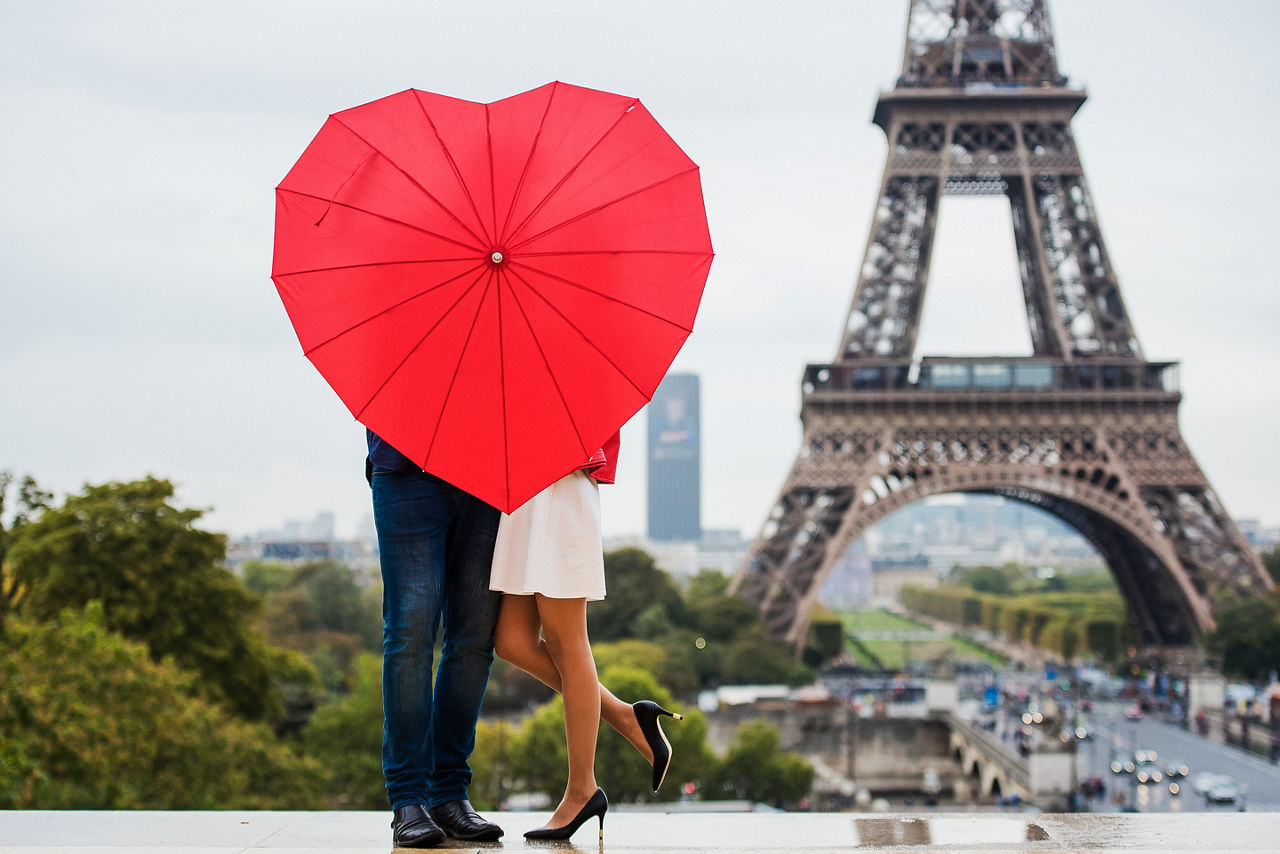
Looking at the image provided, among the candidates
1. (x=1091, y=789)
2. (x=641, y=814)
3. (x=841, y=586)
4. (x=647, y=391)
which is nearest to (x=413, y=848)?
(x=641, y=814)

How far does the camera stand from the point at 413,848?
3.62 m

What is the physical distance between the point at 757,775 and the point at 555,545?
91.6ft

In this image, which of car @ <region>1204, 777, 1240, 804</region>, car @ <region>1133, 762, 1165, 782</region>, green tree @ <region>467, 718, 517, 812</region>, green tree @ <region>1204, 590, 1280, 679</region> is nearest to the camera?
car @ <region>1204, 777, 1240, 804</region>

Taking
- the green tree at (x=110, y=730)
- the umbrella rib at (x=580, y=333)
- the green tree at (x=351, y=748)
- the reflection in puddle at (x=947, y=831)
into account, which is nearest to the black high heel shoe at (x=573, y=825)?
the reflection in puddle at (x=947, y=831)

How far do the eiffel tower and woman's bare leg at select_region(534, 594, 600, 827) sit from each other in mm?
26362

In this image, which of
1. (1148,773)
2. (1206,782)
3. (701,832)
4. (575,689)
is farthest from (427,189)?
(1148,773)

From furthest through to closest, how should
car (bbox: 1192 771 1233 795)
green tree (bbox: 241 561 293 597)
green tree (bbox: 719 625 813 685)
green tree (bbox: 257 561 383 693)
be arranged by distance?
green tree (bbox: 241 561 293 597) → green tree (bbox: 257 561 383 693) → green tree (bbox: 719 625 813 685) → car (bbox: 1192 771 1233 795)

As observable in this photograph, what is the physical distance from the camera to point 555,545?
364cm

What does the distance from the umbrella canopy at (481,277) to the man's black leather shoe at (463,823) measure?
46.4 inches

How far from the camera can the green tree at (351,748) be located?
25.0 meters

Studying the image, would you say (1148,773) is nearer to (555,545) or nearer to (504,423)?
(555,545)

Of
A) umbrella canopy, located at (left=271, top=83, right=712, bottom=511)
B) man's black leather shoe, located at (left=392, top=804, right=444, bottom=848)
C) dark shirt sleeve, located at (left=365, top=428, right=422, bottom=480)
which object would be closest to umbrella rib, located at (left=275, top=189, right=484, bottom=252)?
umbrella canopy, located at (left=271, top=83, right=712, bottom=511)

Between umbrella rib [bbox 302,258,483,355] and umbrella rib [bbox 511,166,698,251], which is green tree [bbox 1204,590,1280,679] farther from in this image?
umbrella rib [bbox 302,258,483,355]

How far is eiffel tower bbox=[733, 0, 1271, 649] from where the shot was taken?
30031 millimetres
